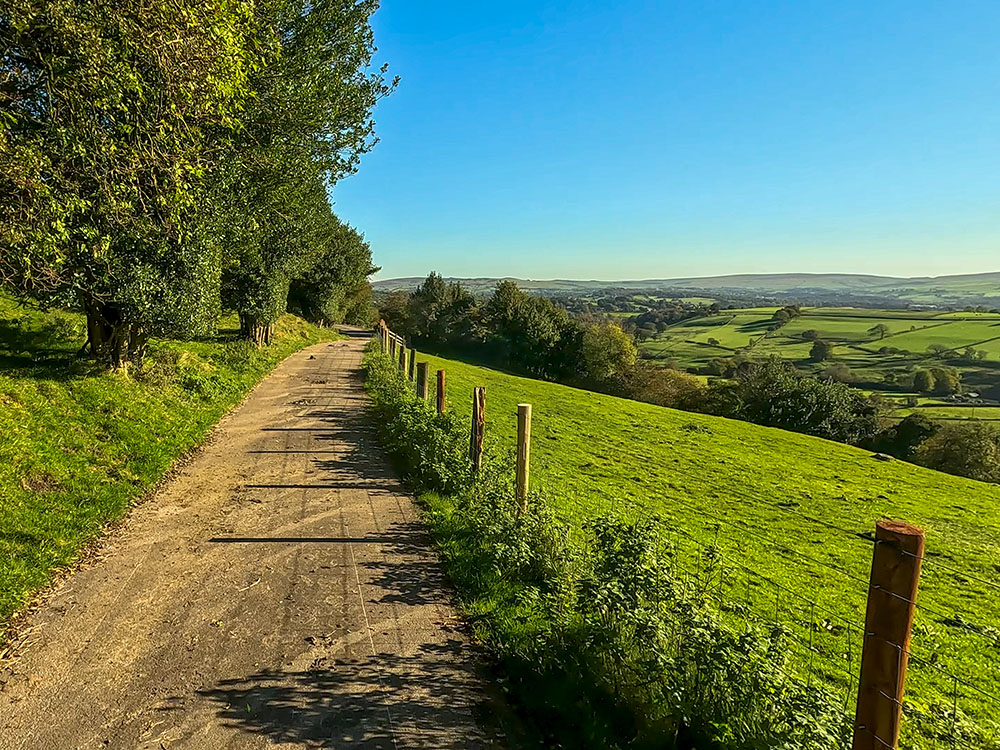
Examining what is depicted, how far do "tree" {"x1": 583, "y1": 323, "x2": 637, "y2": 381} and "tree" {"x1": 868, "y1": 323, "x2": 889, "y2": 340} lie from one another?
76.5 metres

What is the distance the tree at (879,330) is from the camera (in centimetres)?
11331

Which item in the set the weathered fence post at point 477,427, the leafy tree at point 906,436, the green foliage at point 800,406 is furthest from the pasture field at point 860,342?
the weathered fence post at point 477,427

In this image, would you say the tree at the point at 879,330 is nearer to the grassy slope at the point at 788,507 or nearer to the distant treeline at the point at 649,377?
the distant treeline at the point at 649,377

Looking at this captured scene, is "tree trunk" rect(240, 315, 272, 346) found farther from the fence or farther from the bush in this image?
the bush

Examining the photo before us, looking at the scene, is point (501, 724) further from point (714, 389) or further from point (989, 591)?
point (714, 389)

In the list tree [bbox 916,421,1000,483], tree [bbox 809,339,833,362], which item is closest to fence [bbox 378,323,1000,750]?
tree [bbox 916,421,1000,483]

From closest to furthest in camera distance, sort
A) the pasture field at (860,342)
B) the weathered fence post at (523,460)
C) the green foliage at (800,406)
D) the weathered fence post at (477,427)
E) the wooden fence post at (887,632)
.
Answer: the wooden fence post at (887,632)
the weathered fence post at (523,460)
the weathered fence post at (477,427)
the green foliage at (800,406)
the pasture field at (860,342)

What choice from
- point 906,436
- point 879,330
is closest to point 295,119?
point 906,436

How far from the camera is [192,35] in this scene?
6.84 m

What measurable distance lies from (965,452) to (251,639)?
1816 inches

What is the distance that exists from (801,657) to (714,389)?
49.4 meters

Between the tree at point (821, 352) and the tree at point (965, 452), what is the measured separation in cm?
5661

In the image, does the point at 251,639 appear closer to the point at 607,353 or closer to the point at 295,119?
the point at 295,119

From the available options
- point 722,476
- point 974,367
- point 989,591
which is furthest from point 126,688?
point 974,367
